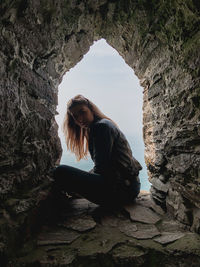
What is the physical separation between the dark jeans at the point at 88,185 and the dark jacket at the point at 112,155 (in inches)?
3.5

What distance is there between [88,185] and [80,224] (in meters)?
0.38

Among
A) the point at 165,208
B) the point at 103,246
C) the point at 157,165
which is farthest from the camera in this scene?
the point at 157,165

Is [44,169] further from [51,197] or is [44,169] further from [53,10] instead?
[53,10]

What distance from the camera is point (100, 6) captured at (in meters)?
2.12

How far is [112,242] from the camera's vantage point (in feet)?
4.18

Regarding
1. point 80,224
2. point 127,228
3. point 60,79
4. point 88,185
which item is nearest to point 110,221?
point 127,228

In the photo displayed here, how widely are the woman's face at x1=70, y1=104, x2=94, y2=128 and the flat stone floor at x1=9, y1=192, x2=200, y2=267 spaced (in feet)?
3.55

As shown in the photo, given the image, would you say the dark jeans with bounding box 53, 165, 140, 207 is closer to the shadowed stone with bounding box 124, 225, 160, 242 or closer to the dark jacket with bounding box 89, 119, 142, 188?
the dark jacket with bounding box 89, 119, 142, 188

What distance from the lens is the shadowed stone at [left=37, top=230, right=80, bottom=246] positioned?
1.25 metres

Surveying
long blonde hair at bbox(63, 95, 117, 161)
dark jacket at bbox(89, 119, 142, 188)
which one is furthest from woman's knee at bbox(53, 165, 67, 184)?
long blonde hair at bbox(63, 95, 117, 161)

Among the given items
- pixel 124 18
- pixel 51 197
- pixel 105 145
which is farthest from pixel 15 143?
pixel 124 18

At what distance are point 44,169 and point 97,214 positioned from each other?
2.45ft

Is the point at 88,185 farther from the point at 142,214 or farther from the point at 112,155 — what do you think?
the point at 142,214

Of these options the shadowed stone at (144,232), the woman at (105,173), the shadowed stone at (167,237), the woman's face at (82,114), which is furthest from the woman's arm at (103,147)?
the shadowed stone at (167,237)
